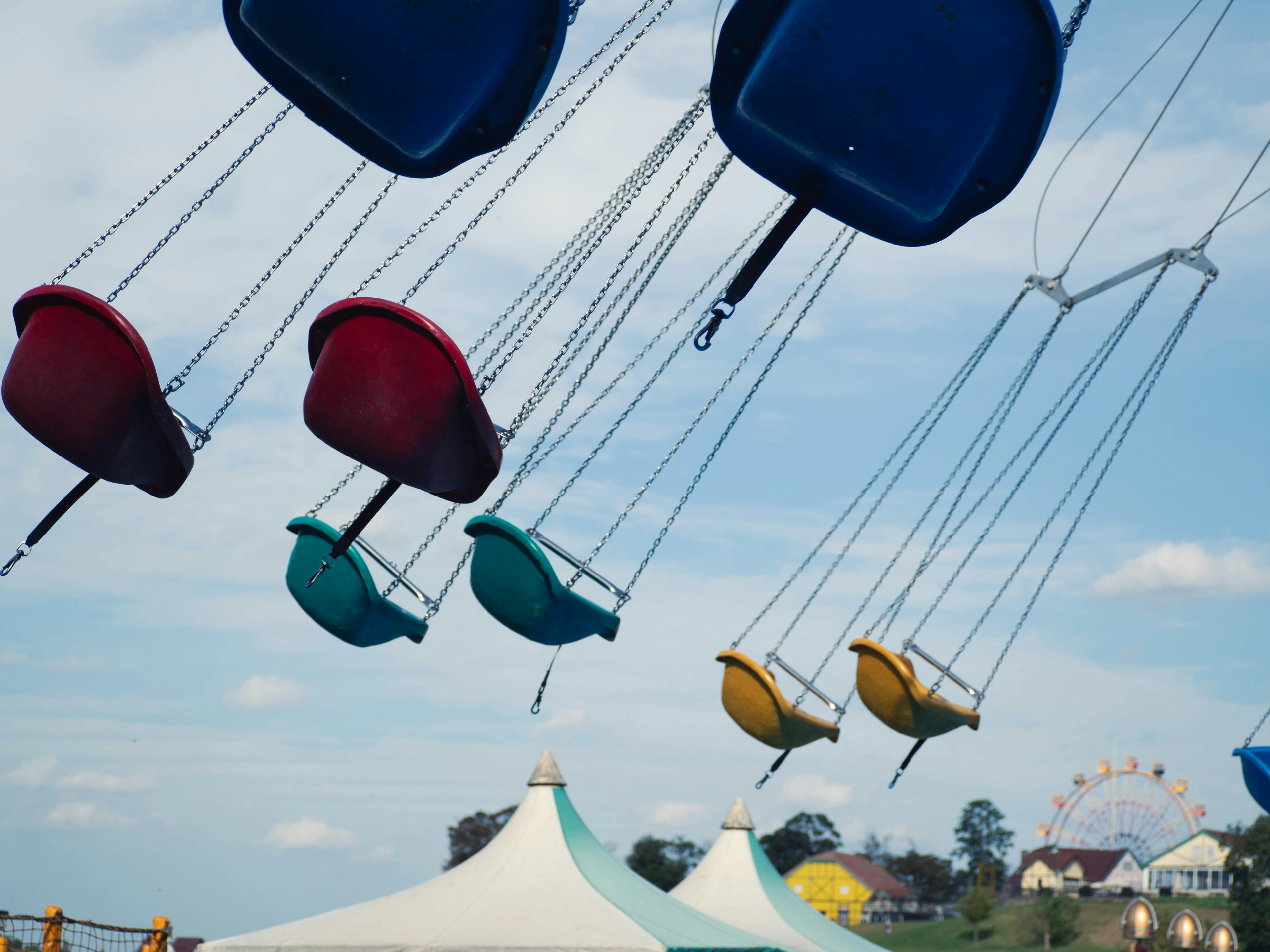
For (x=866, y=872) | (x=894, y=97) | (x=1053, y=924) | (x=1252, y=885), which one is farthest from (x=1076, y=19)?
(x=866, y=872)

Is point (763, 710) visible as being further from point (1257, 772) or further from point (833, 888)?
point (833, 888)

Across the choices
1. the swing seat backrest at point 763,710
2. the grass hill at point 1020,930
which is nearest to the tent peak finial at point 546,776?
the swing seat backrest at point 763,710

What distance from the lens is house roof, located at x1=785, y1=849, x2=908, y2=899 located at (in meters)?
66.1

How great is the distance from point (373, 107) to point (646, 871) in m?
53.3

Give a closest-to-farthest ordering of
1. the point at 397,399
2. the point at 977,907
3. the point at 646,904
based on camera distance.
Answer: the point at 397,399, the point at 646,904, the point at 977,907

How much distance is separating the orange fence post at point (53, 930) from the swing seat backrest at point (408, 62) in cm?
681

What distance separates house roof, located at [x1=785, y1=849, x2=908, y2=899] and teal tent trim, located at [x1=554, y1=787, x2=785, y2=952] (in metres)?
53.9

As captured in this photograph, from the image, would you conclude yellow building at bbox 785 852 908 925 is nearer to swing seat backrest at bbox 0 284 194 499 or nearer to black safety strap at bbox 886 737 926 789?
black safety strap at bbox 886 737 926 789

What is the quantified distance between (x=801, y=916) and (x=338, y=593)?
30.0 feet

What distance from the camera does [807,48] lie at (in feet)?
12.4

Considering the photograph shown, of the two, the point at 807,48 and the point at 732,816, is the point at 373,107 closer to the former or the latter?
the point at 807,48

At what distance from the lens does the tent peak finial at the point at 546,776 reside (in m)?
13.9

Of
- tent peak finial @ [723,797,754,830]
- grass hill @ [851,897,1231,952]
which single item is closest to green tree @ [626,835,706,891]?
grass hill @ [851,897,1231,952]

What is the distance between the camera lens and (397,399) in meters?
5.34
